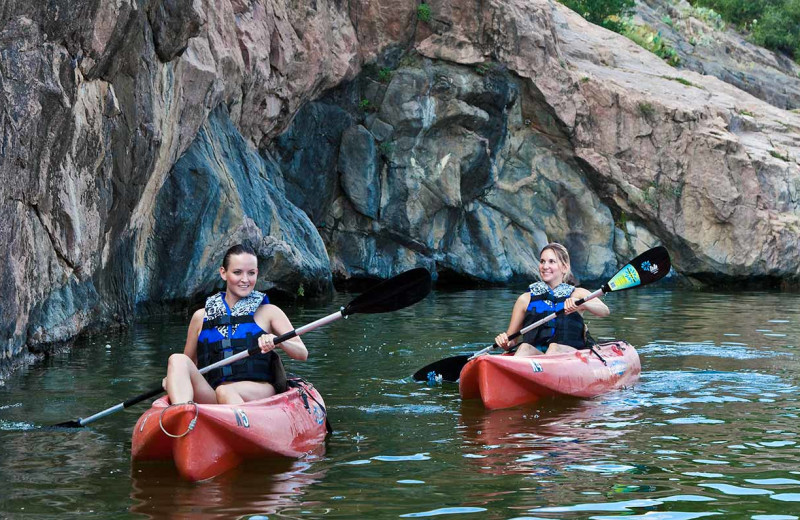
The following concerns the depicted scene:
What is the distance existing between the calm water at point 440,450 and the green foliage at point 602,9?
59.9ft

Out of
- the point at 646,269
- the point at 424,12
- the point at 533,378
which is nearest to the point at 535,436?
the point at 533,378

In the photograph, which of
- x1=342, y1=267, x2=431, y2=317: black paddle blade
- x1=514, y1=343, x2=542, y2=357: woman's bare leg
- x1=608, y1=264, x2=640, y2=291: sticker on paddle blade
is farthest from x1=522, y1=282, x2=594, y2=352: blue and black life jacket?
x1=342, y1=267, x2=431, y2=317: black paddle blade

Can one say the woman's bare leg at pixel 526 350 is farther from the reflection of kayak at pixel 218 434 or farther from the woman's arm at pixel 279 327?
the reflection of kayak at pixel 218 434

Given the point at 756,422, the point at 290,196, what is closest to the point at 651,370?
the point at 756,422

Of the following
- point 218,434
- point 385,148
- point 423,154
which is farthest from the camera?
point 423,154

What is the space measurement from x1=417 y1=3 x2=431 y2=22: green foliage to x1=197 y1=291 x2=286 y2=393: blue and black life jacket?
14217mm

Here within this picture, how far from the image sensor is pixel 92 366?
8.19 metres

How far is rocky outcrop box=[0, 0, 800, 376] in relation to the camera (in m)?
11.6

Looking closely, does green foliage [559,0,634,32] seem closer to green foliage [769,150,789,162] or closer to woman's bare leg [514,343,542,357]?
green foliage [769,150,789,162]

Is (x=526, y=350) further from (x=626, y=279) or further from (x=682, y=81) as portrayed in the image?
(x=682, y=81)

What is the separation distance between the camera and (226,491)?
4.35m

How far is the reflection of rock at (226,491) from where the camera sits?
4.02 metres

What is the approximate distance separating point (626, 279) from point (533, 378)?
1.66 metres

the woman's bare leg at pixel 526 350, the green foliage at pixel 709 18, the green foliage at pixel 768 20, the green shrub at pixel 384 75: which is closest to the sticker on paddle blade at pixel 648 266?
the woman's bare leg at pixel 526 350
